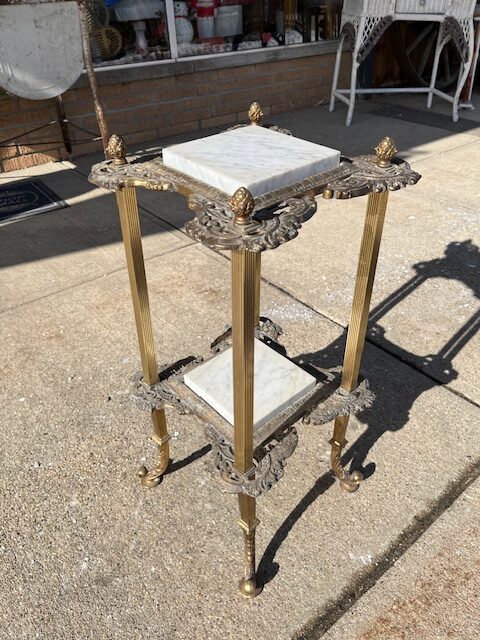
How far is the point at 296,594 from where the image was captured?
177cm

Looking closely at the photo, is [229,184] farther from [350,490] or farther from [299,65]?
[299,65]

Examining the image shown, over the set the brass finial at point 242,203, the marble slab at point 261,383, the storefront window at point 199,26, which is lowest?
the marble slab at point 261,383

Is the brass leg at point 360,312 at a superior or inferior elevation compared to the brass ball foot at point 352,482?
superior

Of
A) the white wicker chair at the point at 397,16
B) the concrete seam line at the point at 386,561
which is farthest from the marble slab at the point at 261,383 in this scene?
the white wicker chair at the point at 397,16

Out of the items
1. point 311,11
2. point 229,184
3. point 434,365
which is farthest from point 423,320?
point 311,11

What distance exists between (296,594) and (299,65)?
22.2 ft

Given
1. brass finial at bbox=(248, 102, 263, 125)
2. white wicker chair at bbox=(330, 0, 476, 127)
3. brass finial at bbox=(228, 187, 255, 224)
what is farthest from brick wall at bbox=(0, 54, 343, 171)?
brass finial at bbox=(228, 187, 255, 224)

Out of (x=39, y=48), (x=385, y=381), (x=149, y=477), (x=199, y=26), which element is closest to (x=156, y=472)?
(x=149, y=477)

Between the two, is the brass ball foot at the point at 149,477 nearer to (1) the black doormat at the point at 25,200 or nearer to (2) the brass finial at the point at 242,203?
(2) the brass finial at the point at 242,203

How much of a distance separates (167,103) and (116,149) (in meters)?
4.95

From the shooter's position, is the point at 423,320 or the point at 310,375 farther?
the point at 423,320

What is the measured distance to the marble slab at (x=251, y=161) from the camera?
130cm

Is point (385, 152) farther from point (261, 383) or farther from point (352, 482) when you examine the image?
point (352, 482)

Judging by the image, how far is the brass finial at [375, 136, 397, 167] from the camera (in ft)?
4.86
